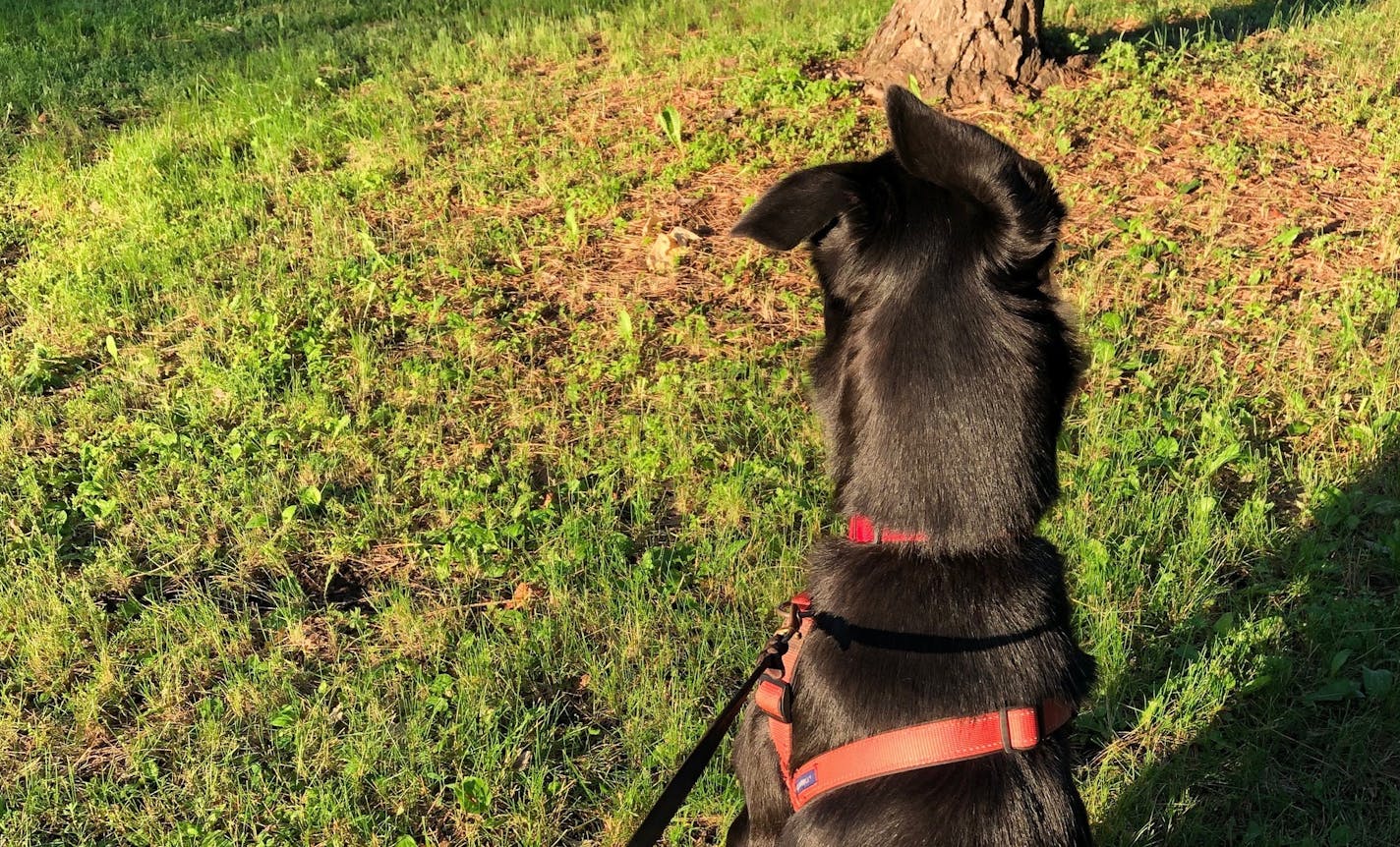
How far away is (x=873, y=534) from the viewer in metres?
2.35

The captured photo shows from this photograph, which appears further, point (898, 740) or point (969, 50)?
point (969, 50)

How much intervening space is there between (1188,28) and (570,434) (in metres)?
5.80

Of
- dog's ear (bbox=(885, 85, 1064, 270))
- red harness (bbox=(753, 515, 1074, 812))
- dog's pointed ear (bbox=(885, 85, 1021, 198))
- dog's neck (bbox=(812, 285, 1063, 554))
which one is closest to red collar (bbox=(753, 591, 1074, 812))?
red harness (bbox=(753, 515, 1074, 812))

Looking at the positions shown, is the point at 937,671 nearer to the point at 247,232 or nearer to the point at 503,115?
the point at 247,232

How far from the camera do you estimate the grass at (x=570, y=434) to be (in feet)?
11.3

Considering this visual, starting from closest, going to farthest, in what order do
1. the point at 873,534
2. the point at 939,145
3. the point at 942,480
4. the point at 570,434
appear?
the point at 939,145 → the point at 942,480 → the point at 873,534 → the point at 570,434

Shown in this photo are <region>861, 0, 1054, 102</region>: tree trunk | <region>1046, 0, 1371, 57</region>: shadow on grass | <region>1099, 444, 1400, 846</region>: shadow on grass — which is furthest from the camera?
<region>1046, 0, 1371, 57</region>: shadow on grass

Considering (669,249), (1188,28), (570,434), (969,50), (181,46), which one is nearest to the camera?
(570,434)

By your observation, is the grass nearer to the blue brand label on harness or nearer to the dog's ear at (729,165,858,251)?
the blue brand label on harness

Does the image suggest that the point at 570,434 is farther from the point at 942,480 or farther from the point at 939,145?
the point at 939,145

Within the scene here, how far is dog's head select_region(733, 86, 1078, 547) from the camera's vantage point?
2.20m

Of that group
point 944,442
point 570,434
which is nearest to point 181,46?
point 570,434

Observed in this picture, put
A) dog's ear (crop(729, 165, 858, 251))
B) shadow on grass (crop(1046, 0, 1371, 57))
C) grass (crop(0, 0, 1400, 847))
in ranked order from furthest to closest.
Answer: shadow on grass (crop(1046, 0, 1371, 57))
grass (crop(0, 0, 1400, 847))
dog's ear (crop(729, 165, 858, 251))

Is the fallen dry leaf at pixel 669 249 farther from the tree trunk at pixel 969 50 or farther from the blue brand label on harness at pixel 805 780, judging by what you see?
the blue brand label on harness at pixel 805 780
